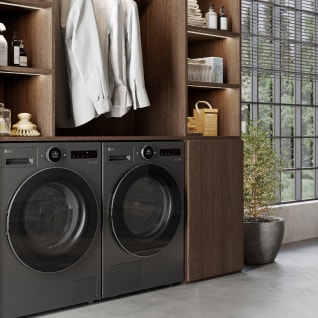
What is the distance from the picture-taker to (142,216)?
4.32 m

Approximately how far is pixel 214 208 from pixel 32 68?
1.71 metres

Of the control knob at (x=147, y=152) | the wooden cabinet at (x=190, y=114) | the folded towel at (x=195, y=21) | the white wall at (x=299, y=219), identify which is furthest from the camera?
the white wall at (x=299, y=219)

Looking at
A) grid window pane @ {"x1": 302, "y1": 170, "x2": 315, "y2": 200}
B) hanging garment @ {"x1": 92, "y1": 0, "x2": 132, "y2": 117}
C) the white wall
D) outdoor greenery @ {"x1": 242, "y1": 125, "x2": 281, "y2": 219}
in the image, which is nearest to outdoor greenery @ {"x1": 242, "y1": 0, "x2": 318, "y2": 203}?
grid window pane @ {"x1": 302, "y1": 170, "x2": 315, "y2": 200}

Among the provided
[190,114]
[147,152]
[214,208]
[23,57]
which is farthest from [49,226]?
[190,114]

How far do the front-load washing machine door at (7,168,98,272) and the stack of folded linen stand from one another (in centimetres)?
153

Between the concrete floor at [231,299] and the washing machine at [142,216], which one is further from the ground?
the washing machine at [142,216]

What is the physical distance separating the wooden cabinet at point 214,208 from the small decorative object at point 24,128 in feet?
3.90

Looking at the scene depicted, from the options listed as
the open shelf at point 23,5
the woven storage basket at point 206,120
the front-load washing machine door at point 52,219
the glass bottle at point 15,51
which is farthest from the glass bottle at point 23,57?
the woven storage basket at point 206,120

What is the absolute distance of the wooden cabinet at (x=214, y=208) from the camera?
459 centimetres

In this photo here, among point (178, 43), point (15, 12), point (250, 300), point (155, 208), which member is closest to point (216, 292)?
point (250, 300)

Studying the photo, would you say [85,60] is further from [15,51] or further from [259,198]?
[259,198]

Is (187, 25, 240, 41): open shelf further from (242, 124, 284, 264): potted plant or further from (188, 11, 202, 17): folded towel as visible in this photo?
(242, 124, 284, 264): potted plant

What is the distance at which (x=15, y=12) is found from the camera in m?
4.05

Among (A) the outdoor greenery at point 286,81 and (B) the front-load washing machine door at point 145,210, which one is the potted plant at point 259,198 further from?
(B) the front-load washing machine door at point 145,210
